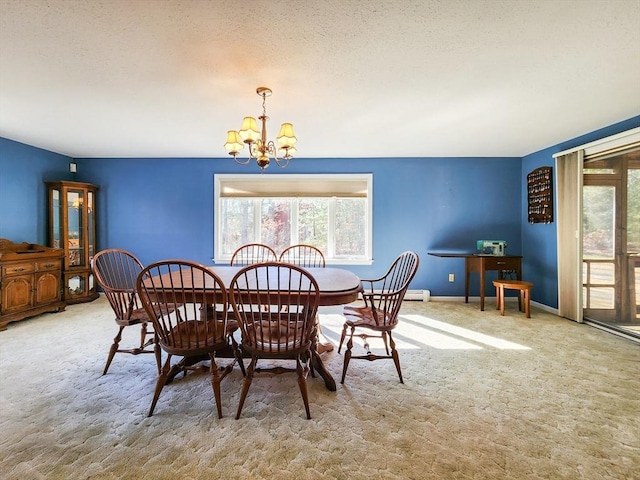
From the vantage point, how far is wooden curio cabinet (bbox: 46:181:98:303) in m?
4.05

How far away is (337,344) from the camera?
2799 mm

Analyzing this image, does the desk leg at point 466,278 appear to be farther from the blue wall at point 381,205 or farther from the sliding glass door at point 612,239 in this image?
the sliding glass door at point 612,239

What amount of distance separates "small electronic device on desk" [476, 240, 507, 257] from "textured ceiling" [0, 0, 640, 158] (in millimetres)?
1514

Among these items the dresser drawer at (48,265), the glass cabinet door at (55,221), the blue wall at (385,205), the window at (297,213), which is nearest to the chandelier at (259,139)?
the window at (297,213)

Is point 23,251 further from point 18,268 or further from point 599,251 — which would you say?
point 599,251

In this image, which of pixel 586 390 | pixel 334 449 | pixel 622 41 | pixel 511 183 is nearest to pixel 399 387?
pixel 334 449

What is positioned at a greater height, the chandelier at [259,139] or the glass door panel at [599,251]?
the chandelier at [259,139]

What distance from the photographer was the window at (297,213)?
4.52m

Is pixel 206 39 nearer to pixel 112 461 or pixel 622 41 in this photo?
pixel 112 461

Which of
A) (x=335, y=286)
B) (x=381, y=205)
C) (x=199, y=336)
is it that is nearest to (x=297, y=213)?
(x=381, y=205)

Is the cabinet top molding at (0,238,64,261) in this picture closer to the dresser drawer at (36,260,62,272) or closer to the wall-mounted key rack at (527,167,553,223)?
the dresser drawer at (36,260,62,272)

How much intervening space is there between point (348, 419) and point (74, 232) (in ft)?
15.6

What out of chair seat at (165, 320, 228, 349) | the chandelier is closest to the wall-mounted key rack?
the chandelier

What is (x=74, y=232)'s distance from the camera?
4.21 m
